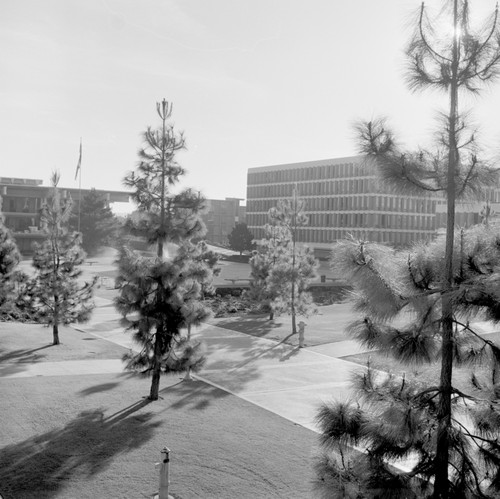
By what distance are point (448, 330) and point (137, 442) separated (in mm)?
7937

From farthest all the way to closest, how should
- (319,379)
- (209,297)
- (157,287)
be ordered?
1. (209,297)
2. (319,379)
3. (157,287)

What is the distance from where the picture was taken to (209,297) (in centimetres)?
4575

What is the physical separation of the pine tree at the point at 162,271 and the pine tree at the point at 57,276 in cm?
890

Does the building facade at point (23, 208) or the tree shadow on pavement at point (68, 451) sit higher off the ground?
the building facade at point (23, 208)

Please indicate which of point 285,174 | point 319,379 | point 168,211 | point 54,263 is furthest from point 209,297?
point 285,174

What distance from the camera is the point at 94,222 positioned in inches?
3317

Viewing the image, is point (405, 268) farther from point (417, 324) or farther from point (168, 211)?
point (168, 211)

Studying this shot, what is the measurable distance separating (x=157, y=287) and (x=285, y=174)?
82.4m

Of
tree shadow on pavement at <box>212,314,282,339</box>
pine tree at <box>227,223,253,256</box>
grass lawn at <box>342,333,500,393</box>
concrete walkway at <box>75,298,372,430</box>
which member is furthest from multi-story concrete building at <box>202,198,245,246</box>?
grass lawn at <box>342,333,500,393</box>

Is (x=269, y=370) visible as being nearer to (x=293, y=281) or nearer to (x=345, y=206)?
(x=293, y=281)

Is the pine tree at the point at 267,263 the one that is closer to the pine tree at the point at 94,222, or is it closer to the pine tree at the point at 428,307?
the pine tree at the point at 428,307

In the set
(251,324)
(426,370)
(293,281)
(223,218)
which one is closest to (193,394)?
(426,370)

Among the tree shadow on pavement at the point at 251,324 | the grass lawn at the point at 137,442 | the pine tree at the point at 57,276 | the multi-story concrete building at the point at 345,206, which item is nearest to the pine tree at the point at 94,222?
the multi-story concrete building at the point at 345,206

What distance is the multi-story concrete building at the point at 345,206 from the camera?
265ft
